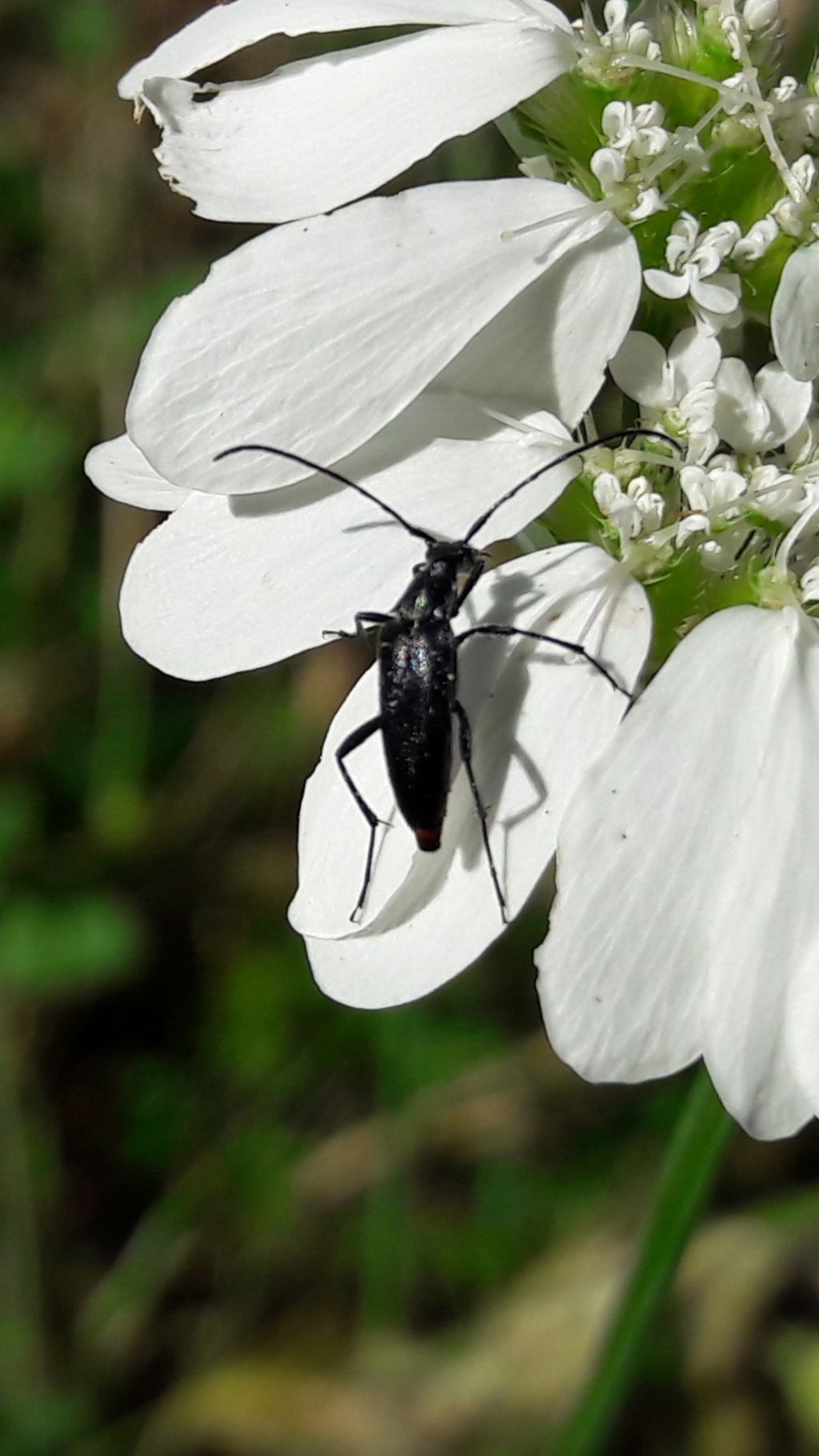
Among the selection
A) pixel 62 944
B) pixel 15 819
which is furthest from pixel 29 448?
pixel 62 944

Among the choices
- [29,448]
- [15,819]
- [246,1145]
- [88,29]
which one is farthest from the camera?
[88,29]

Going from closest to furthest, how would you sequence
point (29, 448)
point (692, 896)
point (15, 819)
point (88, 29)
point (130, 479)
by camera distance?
1. point (692, 896)
2. point (130, 479)
3. point (15, 819)
4. point (29, 448)
5. point (88, 29)

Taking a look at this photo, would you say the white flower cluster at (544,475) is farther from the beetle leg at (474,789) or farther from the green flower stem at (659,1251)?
the green flower stem at (659,1251)

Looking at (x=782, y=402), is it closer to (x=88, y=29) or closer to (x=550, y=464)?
(x=550, y=464)

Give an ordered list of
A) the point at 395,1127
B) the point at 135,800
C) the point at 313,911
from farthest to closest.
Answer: the point at 135,800 < the point at 395,1127 < the point at 313,911

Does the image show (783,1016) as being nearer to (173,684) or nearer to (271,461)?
(271,461)

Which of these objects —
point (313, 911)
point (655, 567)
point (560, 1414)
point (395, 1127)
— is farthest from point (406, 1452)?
point (655, 567)

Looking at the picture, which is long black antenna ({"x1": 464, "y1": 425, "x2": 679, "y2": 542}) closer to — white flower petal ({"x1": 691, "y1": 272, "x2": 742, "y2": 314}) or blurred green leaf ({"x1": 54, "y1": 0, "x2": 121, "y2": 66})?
white flower petal ({"x1": 691, "y1": 272, "x2": 742, "y2": 314})
